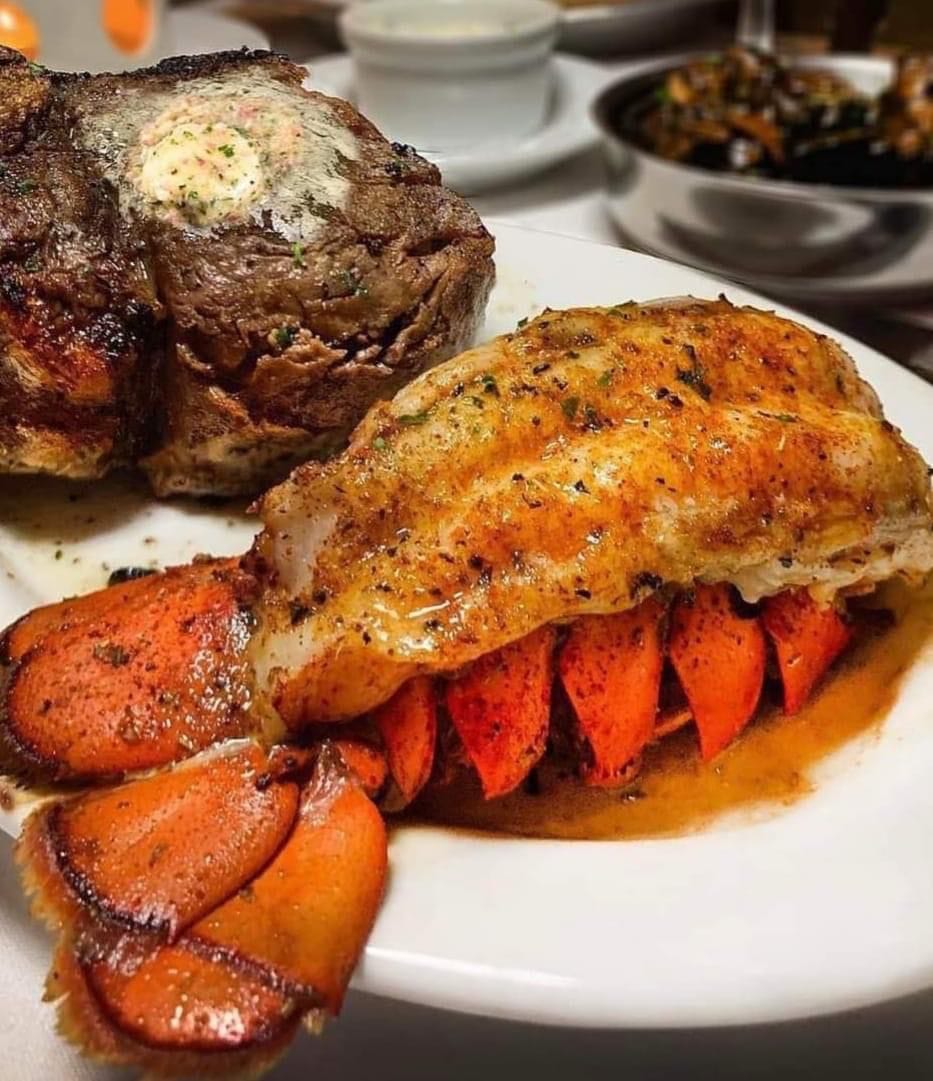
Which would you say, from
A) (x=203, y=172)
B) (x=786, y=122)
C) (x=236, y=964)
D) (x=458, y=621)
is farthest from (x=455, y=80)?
(x=236, y=964)

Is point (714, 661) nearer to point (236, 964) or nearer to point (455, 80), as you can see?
point (236, 964)

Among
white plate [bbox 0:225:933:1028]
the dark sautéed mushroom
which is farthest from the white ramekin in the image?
white plate [bbox 0:225:933:1028]

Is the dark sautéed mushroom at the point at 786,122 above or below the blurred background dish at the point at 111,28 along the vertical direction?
above

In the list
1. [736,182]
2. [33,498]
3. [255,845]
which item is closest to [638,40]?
[736,182]

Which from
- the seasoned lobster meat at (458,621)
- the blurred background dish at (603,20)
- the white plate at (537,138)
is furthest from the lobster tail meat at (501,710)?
the blurred background dish at (603,20)

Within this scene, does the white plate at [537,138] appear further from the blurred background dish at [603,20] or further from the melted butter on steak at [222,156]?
the melted butter on steak at [222,156]

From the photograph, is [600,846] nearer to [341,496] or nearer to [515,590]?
[515,590]

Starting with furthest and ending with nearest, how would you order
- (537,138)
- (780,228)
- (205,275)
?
1. (537,138)
2. (780,228)
3. (205,275)
